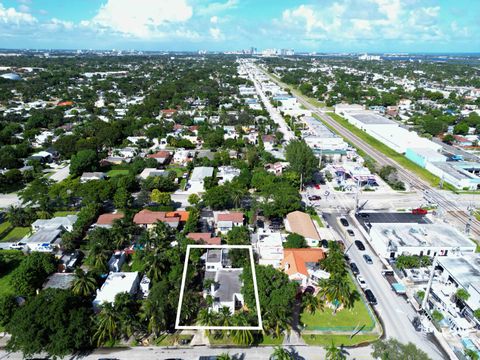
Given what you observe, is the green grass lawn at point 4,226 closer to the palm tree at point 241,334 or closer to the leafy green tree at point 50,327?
the leafy green tree at point 50,327

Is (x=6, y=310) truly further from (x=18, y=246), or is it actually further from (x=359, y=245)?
(x=359, y=245)

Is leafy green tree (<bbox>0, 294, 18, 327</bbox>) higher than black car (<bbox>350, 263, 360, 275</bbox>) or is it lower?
higher

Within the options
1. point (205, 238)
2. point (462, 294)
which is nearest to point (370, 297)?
point (462, 294)

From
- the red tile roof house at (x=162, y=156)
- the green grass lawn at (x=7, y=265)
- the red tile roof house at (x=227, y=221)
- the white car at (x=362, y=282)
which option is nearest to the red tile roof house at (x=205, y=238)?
the red tile roof house at (x=227, y=221)

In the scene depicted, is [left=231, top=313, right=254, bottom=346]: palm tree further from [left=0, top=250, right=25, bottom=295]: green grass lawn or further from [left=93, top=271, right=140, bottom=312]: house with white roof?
[left=0, top=250, right=25, bottom=295]: green grass lawn

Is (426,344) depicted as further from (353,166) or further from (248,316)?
(353,166)

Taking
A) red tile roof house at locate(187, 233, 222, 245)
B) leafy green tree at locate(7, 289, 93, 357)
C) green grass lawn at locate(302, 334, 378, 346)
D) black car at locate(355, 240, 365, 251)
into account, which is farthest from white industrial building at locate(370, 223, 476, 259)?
leafy green tree at locate(7, 289, 93, 357)
